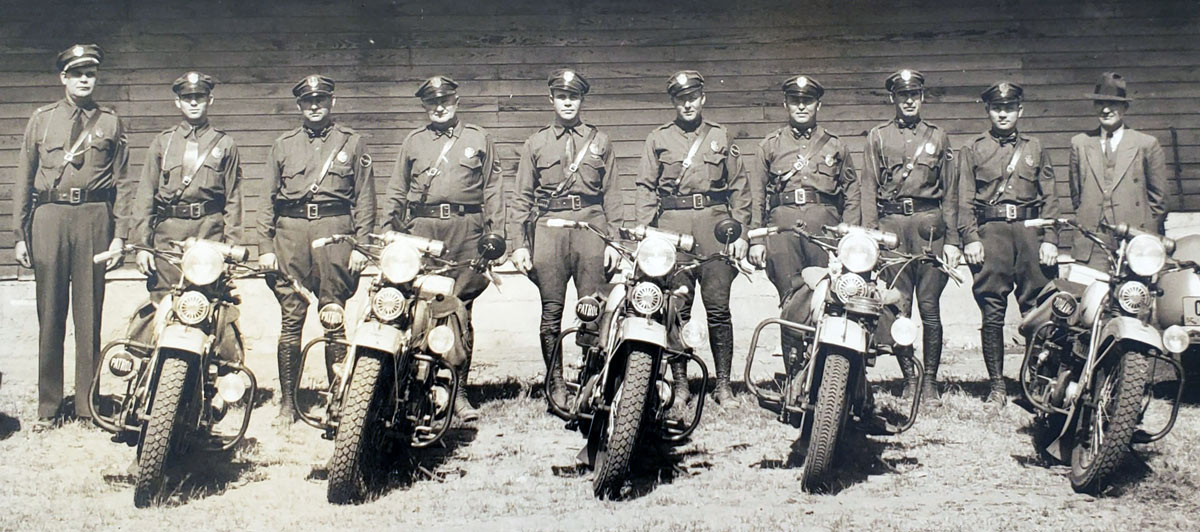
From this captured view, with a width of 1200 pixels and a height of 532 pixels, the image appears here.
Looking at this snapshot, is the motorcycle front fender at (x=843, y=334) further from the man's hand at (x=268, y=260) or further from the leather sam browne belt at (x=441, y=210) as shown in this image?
the man's hand at (x=268, y=260)

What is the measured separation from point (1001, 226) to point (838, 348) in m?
1.66

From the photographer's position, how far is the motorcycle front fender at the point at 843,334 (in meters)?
3.69

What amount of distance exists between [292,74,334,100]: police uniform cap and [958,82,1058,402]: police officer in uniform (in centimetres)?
317

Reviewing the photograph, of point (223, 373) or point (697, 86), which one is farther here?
point (697, 86)

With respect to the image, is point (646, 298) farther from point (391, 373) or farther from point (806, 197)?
point (806, 197)

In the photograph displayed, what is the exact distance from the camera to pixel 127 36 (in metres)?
4.94

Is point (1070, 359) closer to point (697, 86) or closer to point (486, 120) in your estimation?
point (697, 86)

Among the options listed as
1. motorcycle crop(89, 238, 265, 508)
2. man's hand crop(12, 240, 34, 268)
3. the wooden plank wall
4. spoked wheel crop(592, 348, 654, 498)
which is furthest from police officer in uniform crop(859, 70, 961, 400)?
man's hand crop(12, 240, 34, 268)

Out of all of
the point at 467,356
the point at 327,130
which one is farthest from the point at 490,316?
the point at 327,130

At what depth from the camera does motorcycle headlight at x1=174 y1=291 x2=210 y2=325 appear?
373 centimetres

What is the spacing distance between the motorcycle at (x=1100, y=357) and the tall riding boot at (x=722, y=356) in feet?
4.25

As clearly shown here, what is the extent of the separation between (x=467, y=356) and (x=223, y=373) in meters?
1.00

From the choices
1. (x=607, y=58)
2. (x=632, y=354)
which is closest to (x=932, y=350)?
(x=632, y=354)

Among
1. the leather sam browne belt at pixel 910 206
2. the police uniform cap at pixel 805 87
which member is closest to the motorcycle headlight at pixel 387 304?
the police uniform cap at pixel 805 87
